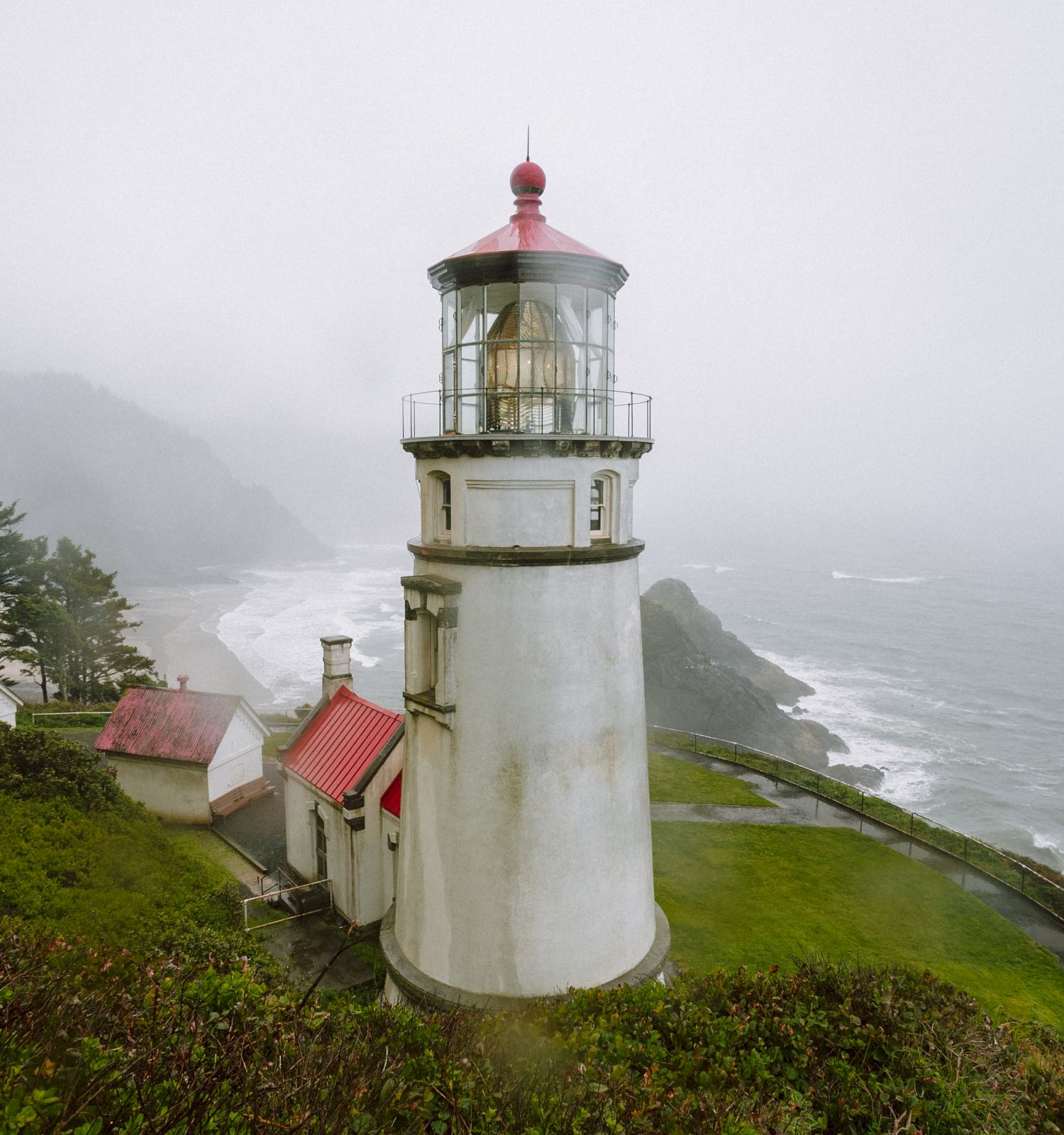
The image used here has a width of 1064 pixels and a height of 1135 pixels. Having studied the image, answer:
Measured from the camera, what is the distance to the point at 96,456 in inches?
7023

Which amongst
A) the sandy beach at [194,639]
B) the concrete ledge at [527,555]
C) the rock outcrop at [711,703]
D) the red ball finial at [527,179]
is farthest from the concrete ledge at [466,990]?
the rock outcrop at [711,703]

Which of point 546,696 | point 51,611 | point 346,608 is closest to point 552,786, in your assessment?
point 546,696

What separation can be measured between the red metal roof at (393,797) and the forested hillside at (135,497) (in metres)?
116

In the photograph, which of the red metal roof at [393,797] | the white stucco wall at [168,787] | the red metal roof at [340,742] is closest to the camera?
the red metal roof at [393,797]

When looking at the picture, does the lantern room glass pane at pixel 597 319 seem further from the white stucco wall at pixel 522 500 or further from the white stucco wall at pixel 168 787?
the white stucco wall at pixel 168 787

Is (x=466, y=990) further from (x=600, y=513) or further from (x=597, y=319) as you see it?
(x=597, y=319)

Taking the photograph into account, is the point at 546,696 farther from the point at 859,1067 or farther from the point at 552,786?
the point at 859,1067

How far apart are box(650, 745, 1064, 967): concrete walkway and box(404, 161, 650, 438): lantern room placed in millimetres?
10915

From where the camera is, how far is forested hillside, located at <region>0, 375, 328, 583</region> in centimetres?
14288

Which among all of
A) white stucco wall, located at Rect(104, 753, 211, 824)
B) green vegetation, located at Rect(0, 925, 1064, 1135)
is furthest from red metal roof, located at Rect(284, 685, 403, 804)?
green vegetation, located at Rect(0, 925, 1064, 1135)

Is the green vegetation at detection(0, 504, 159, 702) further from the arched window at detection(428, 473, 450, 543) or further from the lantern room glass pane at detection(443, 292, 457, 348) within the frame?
the lantern room glass pane at detection(443, 292, 457, 348)

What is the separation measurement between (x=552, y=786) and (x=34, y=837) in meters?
7.60

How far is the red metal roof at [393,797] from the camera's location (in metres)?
12.2

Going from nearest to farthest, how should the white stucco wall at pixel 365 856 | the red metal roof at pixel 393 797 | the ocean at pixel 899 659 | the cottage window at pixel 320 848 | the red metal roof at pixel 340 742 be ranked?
1. the red metal roof at pixel 393 797
2. the white stucco wall at pixel 365 856
3. the red metal roof at pixel 340 742
4. the cottage window at pixel 320 848
5. the ocean at pixel 899 659
